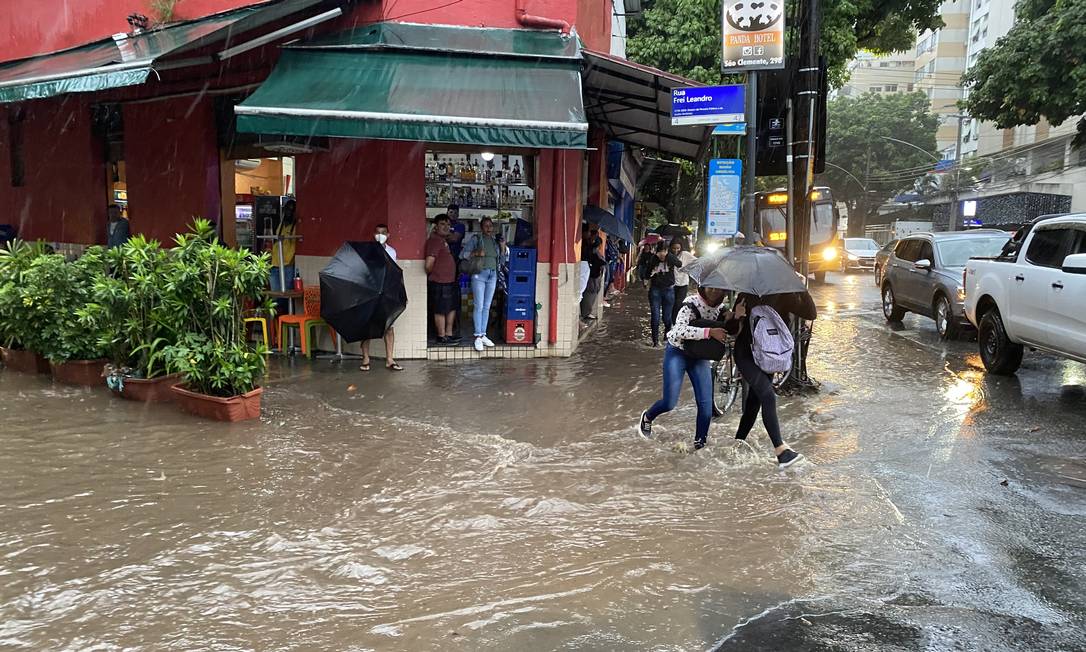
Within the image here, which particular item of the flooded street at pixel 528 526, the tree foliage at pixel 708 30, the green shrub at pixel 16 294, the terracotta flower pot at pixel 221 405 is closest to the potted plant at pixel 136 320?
the flooded street at pixel 528 526

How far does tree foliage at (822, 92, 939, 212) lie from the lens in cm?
5997

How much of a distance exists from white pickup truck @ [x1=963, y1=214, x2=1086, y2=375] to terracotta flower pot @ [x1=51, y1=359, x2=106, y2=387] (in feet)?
32.3

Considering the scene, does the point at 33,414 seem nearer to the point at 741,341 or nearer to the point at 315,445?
the point at 315,445

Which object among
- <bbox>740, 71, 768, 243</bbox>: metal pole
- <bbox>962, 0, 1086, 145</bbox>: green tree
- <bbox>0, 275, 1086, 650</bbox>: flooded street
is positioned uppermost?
<bbox>962, 0, 1086, 145</bbox>: green tree

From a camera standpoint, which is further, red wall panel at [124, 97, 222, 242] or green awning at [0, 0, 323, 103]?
red wall panel at [124, 97, 222, 242]

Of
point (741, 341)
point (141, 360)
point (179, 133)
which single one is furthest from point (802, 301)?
point (179, 133)

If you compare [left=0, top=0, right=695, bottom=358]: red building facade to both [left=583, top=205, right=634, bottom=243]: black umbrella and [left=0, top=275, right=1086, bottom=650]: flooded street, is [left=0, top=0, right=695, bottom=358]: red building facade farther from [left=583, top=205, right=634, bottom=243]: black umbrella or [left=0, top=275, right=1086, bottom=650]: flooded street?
[left=0, top=275, right=1086, bottom=650]: flooded street

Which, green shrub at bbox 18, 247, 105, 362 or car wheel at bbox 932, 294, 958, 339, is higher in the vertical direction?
green shrub at bbox 18, 247, 105, 362

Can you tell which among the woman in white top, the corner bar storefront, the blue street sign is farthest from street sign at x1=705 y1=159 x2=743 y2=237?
the corner bar storefront

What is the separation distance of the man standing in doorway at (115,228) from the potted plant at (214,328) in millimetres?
6069

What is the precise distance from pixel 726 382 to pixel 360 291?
13.7 ft

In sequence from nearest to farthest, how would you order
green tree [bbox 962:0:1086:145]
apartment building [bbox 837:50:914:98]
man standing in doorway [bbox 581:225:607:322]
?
man standing in doorway [bbox 581:225:607:322] < green tree [bbox 962:0:1086:145] < apartment building [bbox 837:50:914:98]

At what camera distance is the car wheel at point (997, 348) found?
384 inches

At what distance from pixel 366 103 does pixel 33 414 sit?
4.43 metres
